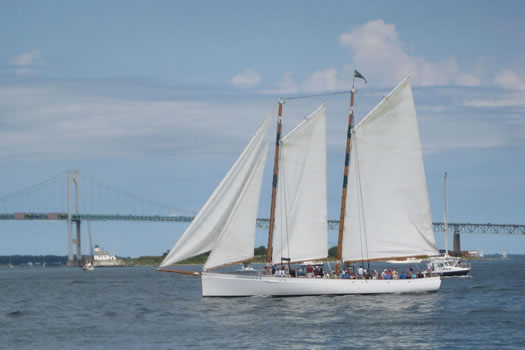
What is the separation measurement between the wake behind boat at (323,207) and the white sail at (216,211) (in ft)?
0.18

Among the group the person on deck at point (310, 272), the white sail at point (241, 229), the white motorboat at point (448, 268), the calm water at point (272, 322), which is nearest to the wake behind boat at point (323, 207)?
the white sail at point (241, 229)

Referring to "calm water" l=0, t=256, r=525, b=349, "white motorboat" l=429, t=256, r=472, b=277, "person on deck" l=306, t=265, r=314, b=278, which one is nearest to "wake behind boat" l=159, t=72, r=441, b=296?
"person on deck" l=306, t=265, r=314, b=278

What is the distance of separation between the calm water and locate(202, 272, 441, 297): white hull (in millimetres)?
477

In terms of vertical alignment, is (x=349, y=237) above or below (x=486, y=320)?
above

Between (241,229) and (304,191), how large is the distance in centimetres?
451

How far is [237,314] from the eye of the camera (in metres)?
38.7

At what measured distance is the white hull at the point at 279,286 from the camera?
44156mm

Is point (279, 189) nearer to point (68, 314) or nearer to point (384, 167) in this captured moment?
point (384, 167)

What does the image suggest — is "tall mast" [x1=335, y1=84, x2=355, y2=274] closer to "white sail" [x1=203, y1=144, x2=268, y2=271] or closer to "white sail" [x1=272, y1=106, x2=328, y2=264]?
"white sail" [x1=272, y1=106, x2=328, y2=264]

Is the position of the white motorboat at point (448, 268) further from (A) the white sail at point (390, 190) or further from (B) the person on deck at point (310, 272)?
(B) the person on deck at point (310, 272)

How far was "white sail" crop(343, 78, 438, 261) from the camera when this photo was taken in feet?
154

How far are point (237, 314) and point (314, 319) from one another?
3.74 meters

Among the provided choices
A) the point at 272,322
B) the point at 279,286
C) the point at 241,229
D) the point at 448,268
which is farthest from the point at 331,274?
the point at 448,268

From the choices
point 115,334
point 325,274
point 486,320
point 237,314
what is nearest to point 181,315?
point 237,314
